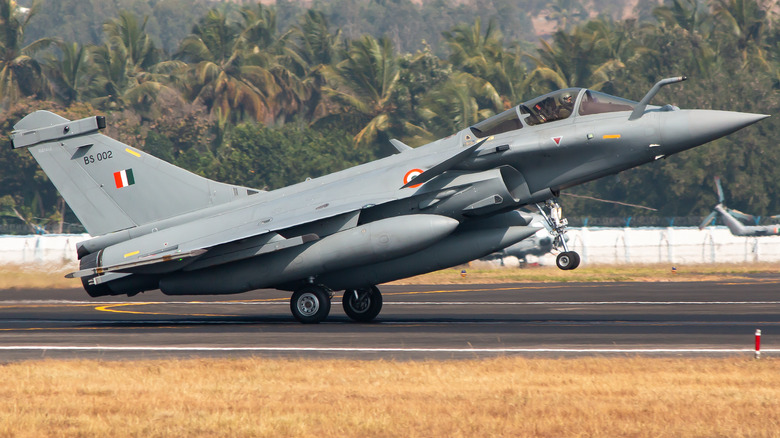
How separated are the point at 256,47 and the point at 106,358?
213 feet

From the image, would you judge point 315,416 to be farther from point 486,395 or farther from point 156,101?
point 156,101

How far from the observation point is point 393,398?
1086 centimetres

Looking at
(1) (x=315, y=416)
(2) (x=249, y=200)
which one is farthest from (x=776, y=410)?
(2) (x=249, y=200)

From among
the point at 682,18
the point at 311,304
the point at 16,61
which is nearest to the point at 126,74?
the point at 16,61

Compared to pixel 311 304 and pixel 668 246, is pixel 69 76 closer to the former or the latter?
pixel 668 246

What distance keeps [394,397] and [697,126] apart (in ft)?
32.3

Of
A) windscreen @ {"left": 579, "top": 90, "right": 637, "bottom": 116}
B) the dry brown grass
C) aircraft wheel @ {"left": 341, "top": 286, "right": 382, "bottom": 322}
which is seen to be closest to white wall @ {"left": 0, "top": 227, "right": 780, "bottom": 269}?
aircraft wheel @ {"left": 341, "top": 286, "right": 382, "bottom": 322}

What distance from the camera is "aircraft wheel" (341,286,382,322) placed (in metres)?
Result: 20.8

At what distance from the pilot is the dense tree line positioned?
4436 cm

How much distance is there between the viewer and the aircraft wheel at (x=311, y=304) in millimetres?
19953

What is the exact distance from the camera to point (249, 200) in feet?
68.0

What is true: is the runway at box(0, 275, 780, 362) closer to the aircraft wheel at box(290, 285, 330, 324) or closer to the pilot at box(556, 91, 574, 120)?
the aircraft wheel at box(290, 285, 330, 324)

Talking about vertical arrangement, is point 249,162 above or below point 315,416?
above

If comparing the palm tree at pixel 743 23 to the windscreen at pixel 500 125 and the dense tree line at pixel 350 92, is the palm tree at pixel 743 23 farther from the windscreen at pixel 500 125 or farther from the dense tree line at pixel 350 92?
the windscreen at pixel 500 125
